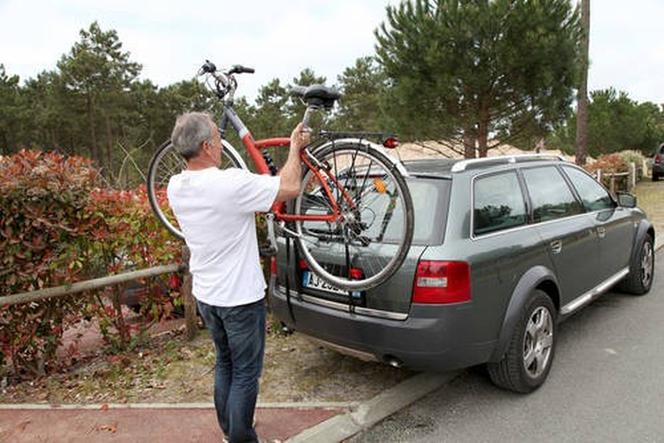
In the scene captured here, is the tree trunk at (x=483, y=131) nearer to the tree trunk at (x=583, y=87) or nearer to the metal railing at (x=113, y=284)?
the tree trunk at (x=583, y=87)

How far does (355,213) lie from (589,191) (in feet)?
9.30

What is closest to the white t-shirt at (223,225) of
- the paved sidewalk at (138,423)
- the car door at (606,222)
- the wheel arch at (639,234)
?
the paved sidewalk at (138,423)

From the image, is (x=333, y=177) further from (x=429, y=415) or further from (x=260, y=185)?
(x=429, y=415)

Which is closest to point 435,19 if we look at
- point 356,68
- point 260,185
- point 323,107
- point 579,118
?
point 579,118

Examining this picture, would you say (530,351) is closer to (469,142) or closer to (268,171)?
(268,171)

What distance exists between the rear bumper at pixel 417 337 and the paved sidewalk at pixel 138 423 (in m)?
0.52

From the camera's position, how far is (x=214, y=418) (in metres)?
3.33

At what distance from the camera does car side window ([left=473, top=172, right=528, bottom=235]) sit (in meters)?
3.38

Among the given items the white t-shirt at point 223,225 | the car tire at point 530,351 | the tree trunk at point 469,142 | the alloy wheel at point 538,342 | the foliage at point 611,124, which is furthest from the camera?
the foliage at point 611,124

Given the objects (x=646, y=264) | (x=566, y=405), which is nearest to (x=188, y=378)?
(x=566, y=405)

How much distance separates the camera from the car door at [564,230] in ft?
12.9

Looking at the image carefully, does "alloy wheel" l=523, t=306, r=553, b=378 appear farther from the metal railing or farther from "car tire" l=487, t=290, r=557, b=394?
the metal railing

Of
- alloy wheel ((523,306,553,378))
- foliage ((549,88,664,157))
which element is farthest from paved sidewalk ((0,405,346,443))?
foliage ((549,88,664,157))

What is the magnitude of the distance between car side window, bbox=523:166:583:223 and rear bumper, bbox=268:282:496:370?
50.6 inches
